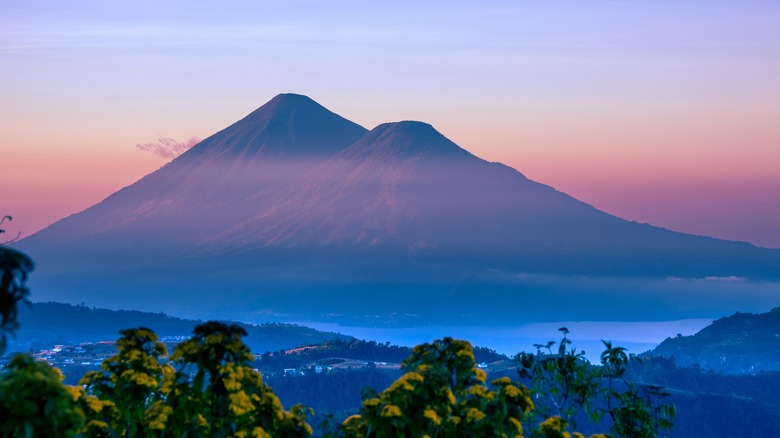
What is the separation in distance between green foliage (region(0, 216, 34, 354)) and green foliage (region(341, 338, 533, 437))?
11.9 m

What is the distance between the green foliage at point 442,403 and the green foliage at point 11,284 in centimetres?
1186

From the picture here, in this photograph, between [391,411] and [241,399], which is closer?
[241,399]

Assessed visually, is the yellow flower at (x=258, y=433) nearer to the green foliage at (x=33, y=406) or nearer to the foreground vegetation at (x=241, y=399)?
the foreground vegetation at (x=241, y=399)

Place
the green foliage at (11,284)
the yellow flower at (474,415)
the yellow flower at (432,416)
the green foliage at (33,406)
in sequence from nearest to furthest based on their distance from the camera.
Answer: the green foliage at (11,284) → the green foliage at (33,406) → the yellow flower at (432,416) → the yellow flower at (474,415)

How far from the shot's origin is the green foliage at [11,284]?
24.4 meters

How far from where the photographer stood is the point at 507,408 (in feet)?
118

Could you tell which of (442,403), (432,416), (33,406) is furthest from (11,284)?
(442,403)

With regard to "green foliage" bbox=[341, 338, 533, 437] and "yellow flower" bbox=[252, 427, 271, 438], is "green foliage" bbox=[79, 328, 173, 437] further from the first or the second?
"green foliage" bbox=[341, 338, 533, 437]

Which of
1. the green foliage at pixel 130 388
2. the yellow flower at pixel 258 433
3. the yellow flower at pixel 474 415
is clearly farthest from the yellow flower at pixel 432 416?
the green foliage at pixel 130 388

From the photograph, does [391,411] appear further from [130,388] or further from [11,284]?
[11,284]

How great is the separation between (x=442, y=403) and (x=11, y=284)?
527 inches

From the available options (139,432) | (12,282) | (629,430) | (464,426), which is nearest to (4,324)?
(12,282)

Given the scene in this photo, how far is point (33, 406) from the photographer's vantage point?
26750 millimetres

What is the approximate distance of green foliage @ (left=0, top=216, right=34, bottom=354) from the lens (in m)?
24.4
